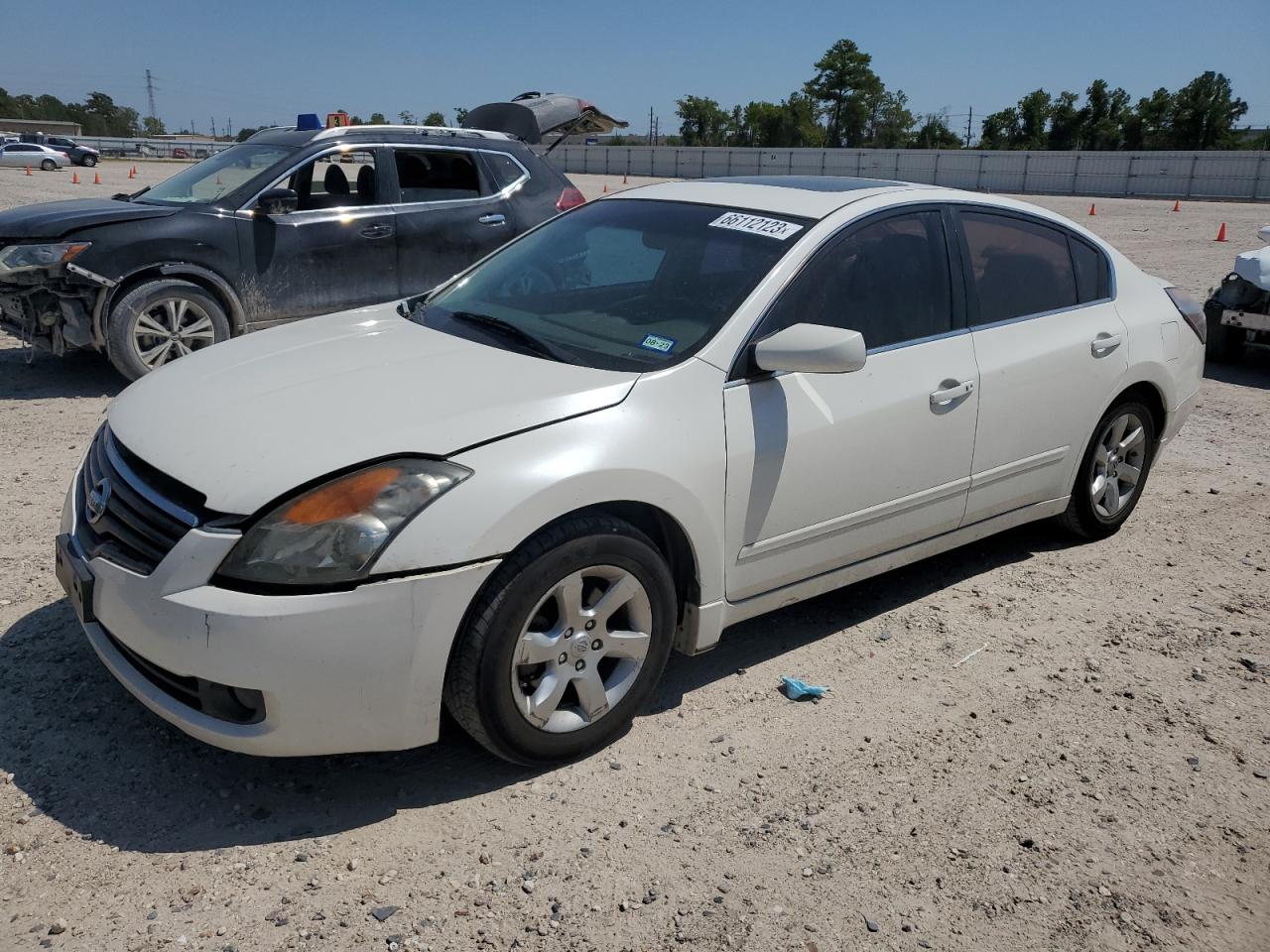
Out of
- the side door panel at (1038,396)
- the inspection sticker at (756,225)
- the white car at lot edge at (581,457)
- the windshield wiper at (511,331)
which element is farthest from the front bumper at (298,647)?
the side door panel at (1038,396)

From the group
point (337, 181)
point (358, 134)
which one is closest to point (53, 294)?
point (337, 181)

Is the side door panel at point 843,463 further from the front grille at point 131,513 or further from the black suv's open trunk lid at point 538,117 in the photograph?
the black suv's open trunk lid at point 538,117

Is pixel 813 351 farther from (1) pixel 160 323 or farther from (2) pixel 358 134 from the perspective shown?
(2) pixel 358 134

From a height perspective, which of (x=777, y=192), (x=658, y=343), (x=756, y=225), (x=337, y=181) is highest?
(x=777, y=192)

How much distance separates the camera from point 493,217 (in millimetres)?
8336

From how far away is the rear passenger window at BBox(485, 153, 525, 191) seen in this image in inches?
332

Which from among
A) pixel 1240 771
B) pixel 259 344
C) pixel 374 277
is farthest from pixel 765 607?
pixel 374 277

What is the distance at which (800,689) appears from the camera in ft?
12.2

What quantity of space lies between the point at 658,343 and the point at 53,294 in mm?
5253

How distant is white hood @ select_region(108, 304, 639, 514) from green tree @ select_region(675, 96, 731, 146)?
90.0 meters

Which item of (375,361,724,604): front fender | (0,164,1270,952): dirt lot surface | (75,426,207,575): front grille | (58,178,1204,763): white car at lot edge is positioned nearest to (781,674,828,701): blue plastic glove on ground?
(0,164,1270,952): dirt lot surface

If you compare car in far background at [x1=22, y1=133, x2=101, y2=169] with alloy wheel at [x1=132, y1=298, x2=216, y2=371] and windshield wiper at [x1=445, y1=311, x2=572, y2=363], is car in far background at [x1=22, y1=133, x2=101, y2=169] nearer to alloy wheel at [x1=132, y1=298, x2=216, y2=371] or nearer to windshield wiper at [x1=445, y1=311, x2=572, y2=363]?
alloy wheel at [x1=132, y1=298, x2=216, y2=371]

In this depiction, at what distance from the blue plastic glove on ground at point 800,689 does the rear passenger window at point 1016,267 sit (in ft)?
5.25

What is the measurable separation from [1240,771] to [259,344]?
3583 millimetres
